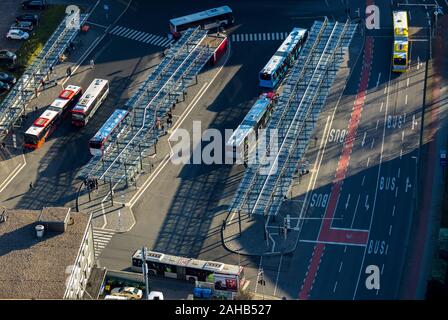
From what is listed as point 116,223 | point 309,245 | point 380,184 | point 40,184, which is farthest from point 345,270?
point 40,184

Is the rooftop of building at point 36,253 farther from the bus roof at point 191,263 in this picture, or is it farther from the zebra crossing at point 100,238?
the bus roof at point 191,263

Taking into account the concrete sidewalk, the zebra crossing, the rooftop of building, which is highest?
the rooftop of building

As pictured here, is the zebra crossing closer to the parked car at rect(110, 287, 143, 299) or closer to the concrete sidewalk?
the parked car at rect(110, 287, 143, 299)

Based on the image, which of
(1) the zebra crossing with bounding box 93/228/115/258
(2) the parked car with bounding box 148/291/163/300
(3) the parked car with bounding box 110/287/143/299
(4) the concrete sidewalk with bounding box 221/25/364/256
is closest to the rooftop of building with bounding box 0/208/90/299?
(3) the parked car with bounding box 110/287/143/299

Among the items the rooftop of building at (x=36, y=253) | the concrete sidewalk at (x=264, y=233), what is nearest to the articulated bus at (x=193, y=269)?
Answer: the concrete sidewalk at (x=264, y=233)

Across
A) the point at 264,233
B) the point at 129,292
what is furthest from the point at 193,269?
the point at 264,233

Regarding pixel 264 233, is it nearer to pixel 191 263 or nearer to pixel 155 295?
pixel 191 263

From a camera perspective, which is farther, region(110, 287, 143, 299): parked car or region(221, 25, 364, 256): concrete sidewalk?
region(221, 25, 364, 256): concrete sidewalk
